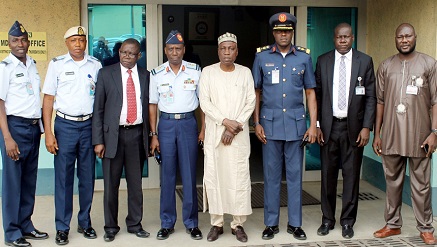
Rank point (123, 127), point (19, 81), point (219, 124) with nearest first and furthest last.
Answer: point (19, 81) → point (219, 124) → point (123, 127)

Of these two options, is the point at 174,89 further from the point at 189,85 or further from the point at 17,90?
the point at 17,90

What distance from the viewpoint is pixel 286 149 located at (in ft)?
17.7

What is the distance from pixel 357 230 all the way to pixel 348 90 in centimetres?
137

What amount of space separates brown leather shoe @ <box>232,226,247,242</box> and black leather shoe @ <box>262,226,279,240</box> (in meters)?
0.19

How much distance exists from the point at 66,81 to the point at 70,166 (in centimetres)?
77

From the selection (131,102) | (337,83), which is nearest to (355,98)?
(337,83)

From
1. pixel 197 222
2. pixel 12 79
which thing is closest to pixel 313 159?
pixel 197 222

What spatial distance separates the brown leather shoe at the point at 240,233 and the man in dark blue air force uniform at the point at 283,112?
21 cm

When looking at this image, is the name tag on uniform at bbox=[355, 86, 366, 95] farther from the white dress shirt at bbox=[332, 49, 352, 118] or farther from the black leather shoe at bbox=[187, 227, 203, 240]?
the black leather shoe at bbox=[187, 227, 203, 240]

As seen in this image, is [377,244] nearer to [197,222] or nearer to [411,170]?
[411,170]

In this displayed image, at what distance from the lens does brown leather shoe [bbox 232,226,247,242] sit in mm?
5254

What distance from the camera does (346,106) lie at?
5328mm

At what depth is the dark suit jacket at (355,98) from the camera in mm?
5312

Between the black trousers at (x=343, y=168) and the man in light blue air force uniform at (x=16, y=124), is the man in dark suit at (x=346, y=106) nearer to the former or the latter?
the black trousers at (x=343, y=168)
